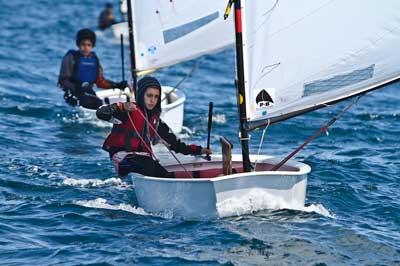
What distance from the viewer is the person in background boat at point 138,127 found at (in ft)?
31.6

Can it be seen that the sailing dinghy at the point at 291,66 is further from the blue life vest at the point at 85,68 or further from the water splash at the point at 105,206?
the blue life vest at the point at 85,68

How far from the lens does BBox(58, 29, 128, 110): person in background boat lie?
13984 mm

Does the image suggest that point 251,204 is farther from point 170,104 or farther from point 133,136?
point 170,104

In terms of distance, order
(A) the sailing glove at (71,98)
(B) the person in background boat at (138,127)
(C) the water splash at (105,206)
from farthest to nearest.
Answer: (A) the sailing glove at (71,98) < (B) the person in background boat at (138,127) < (C) the water splash at (105,206)

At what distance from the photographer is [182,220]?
29.2 ft

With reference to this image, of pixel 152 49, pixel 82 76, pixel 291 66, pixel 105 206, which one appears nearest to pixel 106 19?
pixel 82 76

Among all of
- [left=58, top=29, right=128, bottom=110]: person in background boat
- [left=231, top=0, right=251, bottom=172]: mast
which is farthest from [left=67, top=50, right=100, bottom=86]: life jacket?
[left=231, top=0, right=251, bottom=172]: mast

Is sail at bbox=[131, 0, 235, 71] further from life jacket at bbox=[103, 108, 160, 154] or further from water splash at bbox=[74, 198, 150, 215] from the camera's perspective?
water splash at bbox=[74, 198, 150, 215]

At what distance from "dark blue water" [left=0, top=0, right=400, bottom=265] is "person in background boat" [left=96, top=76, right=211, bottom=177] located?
1.67 ft

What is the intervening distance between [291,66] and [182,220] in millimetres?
1689

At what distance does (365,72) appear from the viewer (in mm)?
8688

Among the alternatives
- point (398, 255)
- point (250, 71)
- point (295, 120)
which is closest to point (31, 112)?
point (295, 120)

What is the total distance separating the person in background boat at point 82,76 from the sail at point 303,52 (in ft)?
17.3

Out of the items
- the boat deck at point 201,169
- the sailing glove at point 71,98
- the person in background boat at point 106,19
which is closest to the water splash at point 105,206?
the boat deck at point 201,169
